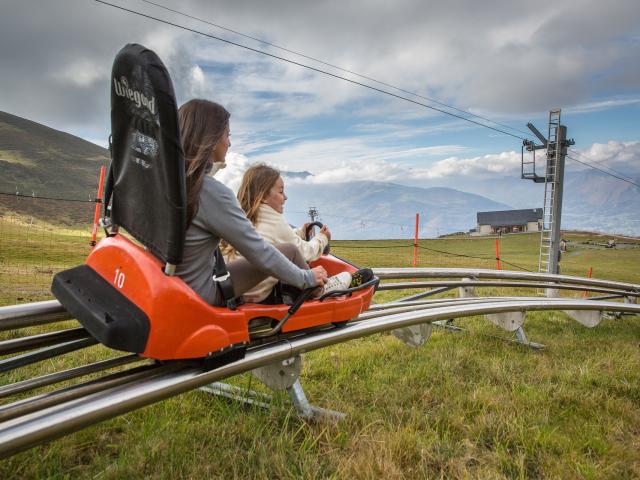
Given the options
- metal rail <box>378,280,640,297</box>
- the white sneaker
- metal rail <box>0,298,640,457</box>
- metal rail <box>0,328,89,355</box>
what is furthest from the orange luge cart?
metal rail <box>378,280,640,297</box>

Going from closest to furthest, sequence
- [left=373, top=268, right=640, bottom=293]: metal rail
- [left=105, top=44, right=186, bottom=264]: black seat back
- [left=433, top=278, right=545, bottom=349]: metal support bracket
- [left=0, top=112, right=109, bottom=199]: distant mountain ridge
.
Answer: [left=105, top=44, right=186, bottom=264]: black seat back, [left=373, top=268, right=640, bottom=293]: metal rail, [left=433, top=278, right=545, bottom=349]: metal support bracket, [left=0, top=112, right=109, bottom=199]: distant mountain ridge

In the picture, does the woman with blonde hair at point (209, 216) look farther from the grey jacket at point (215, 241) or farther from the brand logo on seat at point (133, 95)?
the brand logo on seat at point (133, 95)

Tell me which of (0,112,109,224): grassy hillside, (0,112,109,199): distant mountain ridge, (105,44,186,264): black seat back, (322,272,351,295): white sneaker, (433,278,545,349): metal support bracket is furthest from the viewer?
(0,112,109,199): distant mountain ridge

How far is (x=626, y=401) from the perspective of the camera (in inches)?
137

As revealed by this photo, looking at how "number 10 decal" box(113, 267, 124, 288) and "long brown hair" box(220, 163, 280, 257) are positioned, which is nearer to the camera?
"number 10 decal" box(113, 267, 124, 288)

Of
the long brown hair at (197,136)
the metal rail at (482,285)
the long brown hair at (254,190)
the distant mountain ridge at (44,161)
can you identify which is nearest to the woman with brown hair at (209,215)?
the long brown hair at (197,136)

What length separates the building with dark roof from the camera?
12025cm

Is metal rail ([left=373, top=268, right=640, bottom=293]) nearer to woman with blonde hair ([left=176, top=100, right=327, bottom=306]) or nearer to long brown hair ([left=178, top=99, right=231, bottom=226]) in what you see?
woman with blonde hair ([left=176, top=100, right=327, bottom=306])

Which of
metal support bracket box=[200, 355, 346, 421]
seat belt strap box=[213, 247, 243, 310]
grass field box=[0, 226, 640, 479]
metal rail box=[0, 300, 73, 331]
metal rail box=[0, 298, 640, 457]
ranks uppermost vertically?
seat belt strap box=[213, 247, 243, 310]

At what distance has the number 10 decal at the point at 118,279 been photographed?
6.82 feet

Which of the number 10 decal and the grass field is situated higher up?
the number 10 decal

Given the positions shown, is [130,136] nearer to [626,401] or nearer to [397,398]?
[397,398]

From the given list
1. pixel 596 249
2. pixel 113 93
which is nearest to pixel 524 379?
pixel 113 93

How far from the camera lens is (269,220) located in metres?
3.00
